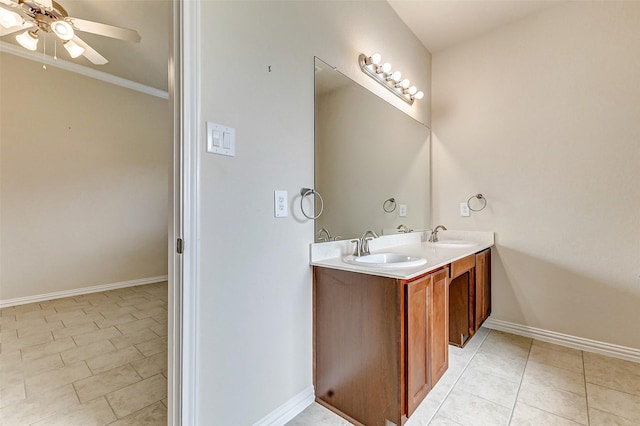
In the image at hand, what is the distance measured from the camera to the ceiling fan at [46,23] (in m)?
1.71

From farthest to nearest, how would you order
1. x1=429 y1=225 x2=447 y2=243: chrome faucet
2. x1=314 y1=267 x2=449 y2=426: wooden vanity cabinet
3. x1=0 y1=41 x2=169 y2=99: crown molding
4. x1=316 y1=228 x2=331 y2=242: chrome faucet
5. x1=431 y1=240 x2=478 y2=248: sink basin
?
x1=0 y1=41 x2=169 y2=99: crown molding
x1=429 y1=225 x2=447 y2=243: chrome faucet
x1=431 y1=240 x2=478 y2=248: sink basin
x1=316 y1=228 x2=331 y2=242: chrome faucet
x1=314 y1=267 x2=449 y2=426: wooden vanity cabinet

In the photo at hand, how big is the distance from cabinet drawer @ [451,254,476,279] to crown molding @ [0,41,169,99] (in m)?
4.28

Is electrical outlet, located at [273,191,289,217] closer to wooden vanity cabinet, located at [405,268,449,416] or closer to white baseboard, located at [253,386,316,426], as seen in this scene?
wooden vanity cabinet, located at [405,268,449,416]

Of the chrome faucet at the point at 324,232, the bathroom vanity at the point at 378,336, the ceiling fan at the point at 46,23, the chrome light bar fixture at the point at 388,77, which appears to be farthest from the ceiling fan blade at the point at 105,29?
the bathroom vanity at the point at 378,336

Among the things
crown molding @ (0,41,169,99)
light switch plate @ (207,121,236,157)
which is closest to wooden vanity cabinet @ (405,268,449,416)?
light switch plate @ (207,121,236,157)

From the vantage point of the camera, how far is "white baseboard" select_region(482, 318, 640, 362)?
1.92 m

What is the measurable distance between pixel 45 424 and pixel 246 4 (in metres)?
2.16

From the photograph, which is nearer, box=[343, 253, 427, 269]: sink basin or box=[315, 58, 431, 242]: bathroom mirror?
box=[343, 253, 427, 269]: sink basin

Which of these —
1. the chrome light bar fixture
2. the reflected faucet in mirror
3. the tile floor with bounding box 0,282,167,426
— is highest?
the chrome light bar fixture

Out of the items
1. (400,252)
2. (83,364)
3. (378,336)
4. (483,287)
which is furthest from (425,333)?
(83,364)

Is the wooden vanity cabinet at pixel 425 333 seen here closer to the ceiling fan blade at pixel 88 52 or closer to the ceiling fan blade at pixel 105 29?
the ceiling fan blade at pixel 105 29

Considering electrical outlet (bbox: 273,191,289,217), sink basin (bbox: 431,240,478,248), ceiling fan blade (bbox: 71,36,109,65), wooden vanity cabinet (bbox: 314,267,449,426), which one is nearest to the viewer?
wooden vanity cabinet (bbox: 314,267,449,426)

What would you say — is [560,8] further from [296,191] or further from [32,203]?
[32,203]

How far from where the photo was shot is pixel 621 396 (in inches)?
59.9
